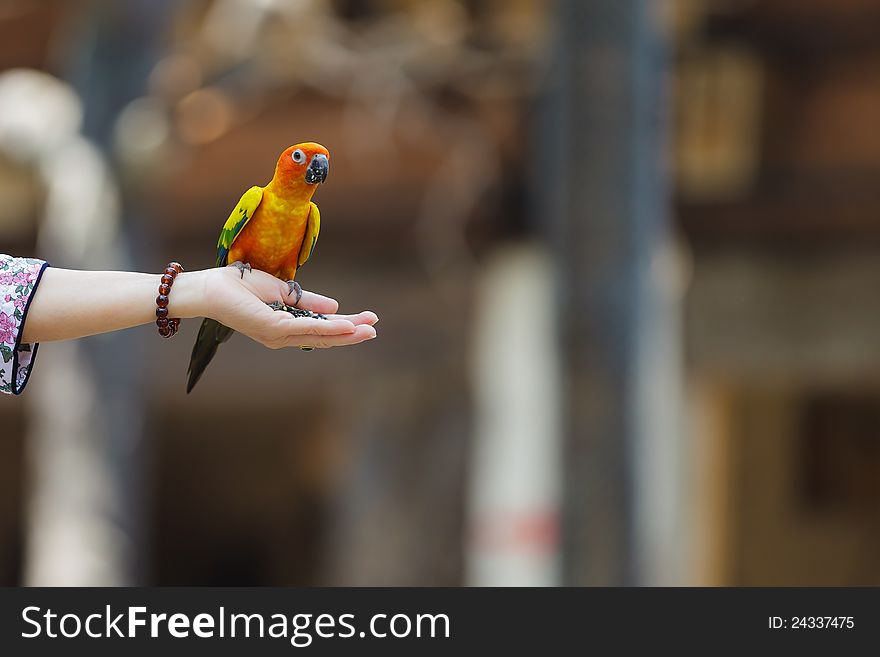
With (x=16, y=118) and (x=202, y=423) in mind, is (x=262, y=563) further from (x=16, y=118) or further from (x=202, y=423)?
(x=16, y=118)

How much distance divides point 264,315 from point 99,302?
286mm

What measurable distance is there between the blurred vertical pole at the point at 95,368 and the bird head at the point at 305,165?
492 centimetres

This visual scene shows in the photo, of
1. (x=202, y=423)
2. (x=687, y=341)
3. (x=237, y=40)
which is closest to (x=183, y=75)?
(x=237, y=40)

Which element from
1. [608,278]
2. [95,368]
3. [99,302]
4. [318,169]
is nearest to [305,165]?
[318,169]

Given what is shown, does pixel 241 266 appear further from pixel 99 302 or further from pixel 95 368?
pixel 95 368

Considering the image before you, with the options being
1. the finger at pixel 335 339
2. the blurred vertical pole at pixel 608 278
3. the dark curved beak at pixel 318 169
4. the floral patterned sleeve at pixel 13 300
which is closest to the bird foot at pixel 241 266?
the finger at pixel 335 339

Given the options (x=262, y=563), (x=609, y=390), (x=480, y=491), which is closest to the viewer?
(x=609, y=390)

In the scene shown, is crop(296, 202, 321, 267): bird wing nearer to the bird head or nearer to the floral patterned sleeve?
the bird head

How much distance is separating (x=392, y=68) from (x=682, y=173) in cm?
196

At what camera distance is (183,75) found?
695cm

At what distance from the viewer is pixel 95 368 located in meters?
6.38

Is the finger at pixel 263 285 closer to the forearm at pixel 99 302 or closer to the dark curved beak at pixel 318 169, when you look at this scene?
the forearm at pixel 99 302

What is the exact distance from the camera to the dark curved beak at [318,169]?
4.92ft

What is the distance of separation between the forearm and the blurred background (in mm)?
4059
